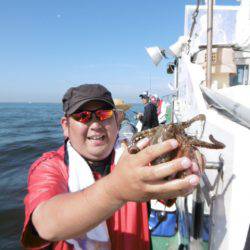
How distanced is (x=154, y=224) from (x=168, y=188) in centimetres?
338

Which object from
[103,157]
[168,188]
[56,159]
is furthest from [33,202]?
[168,188]

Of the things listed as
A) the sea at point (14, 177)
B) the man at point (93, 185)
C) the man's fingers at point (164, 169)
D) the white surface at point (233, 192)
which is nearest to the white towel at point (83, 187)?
the man at point (93, 185)

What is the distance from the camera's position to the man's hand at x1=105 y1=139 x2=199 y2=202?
98 cm

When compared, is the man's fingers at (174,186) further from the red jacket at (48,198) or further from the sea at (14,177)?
the sea at (14,177)

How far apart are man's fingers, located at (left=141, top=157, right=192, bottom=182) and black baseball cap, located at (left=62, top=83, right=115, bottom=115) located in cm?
111

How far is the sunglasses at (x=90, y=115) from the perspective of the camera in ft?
6.68

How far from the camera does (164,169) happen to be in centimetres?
98

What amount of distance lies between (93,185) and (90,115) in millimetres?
846

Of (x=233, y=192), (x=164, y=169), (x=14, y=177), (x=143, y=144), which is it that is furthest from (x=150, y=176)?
(x=14, y=177)

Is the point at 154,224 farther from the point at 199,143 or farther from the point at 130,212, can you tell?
the point at 199,143

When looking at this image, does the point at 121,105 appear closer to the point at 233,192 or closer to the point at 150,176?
the point at 233,192

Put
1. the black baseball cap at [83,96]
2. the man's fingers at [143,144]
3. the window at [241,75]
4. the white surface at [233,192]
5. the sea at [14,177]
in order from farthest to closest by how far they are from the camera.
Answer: the sea at [14,177], the window at [241,75], the black baseball cap at [83,96], the white surface at [233,192], the man's fingers at [143,144]

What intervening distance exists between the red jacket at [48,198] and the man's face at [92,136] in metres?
0.14

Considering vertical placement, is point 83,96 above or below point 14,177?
above
